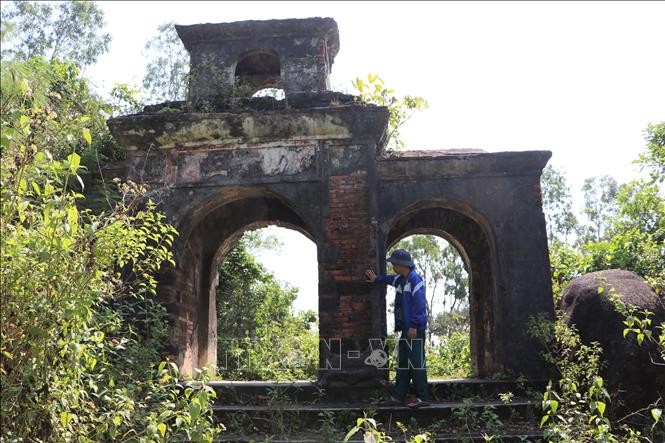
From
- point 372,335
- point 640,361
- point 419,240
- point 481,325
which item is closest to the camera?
point 640,361

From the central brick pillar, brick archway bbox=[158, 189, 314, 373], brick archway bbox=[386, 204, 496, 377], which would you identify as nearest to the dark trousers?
the central brick pillar

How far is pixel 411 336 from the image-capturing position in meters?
6.09

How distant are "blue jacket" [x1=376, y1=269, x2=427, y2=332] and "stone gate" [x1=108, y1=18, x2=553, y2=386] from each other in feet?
2.03

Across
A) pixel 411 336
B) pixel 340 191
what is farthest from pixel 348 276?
pixel 411 336

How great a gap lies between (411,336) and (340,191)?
229 centimetres

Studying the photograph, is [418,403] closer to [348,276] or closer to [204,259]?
[348,276]

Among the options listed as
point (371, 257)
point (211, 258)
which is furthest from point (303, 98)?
point (211, 258)

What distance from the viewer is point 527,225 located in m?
7.86

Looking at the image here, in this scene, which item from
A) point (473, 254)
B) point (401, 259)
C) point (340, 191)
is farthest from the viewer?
point (473, 254)

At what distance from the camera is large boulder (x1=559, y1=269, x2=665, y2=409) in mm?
5871

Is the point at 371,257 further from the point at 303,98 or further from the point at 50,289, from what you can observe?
the point at 50,289

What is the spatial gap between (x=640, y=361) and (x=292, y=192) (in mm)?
4476

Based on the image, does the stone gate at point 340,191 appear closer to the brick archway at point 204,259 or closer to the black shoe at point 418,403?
the brick archway at point 204,259

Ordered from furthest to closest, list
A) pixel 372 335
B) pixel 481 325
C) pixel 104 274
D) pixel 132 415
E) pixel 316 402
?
pixel 481 325 → pixel 372 335 → pixel 316 402 → pixel 132 415 → pixel 104 274
